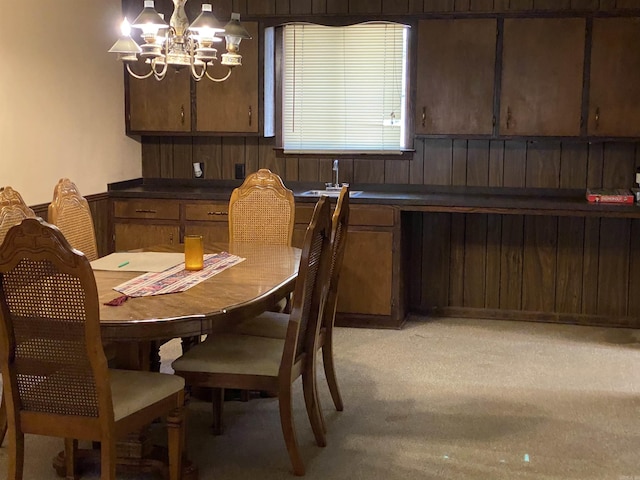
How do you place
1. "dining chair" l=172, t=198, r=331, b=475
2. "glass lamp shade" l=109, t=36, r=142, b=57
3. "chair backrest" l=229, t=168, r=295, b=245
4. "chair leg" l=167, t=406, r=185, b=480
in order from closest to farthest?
1. "chair leg" l=167, t=406, r=185, b=480
2. "dining chair" l=172, t=198, r=331, b=475
3. "glass lamp shade" l=109, t=36, r=142, b=57
4. "chair backrest" l=229, t=168, r=295, b=245

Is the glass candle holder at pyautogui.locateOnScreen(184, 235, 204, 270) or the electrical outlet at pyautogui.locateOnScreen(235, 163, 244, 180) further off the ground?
the electrical outlet at pyautogui.locateOnScreen(235, 163, 244, 180)

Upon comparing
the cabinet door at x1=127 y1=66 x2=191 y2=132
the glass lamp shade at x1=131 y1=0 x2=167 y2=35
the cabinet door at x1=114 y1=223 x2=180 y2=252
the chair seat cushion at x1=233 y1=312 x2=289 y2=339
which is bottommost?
the chair seat cushion at x1=233 y1=312 x2=289 y2=339

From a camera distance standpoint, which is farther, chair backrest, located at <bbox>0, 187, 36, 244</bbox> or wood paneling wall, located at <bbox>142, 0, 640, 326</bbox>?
wood paneling wall, located at <bbox>142, 0, 640, 326</bbox>

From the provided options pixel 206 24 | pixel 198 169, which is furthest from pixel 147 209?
pixel 206 24

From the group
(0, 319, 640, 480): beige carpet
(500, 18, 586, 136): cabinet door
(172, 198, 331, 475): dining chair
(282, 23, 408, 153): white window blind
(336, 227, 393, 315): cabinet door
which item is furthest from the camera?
(282, 23, 408, 153): white window blind

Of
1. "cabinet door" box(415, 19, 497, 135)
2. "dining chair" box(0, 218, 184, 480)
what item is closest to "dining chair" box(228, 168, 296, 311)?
"cabinet door" box(415, 19, 497, 135)

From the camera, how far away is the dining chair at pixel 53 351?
2.40 meters

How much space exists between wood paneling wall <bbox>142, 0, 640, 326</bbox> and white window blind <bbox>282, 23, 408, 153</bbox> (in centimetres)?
17

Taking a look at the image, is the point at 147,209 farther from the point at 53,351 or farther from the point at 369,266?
the point at 53,351

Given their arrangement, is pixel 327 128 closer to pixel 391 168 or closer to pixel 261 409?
pixel 391 168

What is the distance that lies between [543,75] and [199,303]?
10.3 ft

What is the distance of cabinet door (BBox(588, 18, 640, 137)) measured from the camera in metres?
5.01

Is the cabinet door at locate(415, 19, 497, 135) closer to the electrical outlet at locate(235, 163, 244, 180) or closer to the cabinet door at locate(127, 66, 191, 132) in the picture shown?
the electrical outlet at locate(235, 163, 244, 180)

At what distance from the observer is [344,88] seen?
18.7ft
